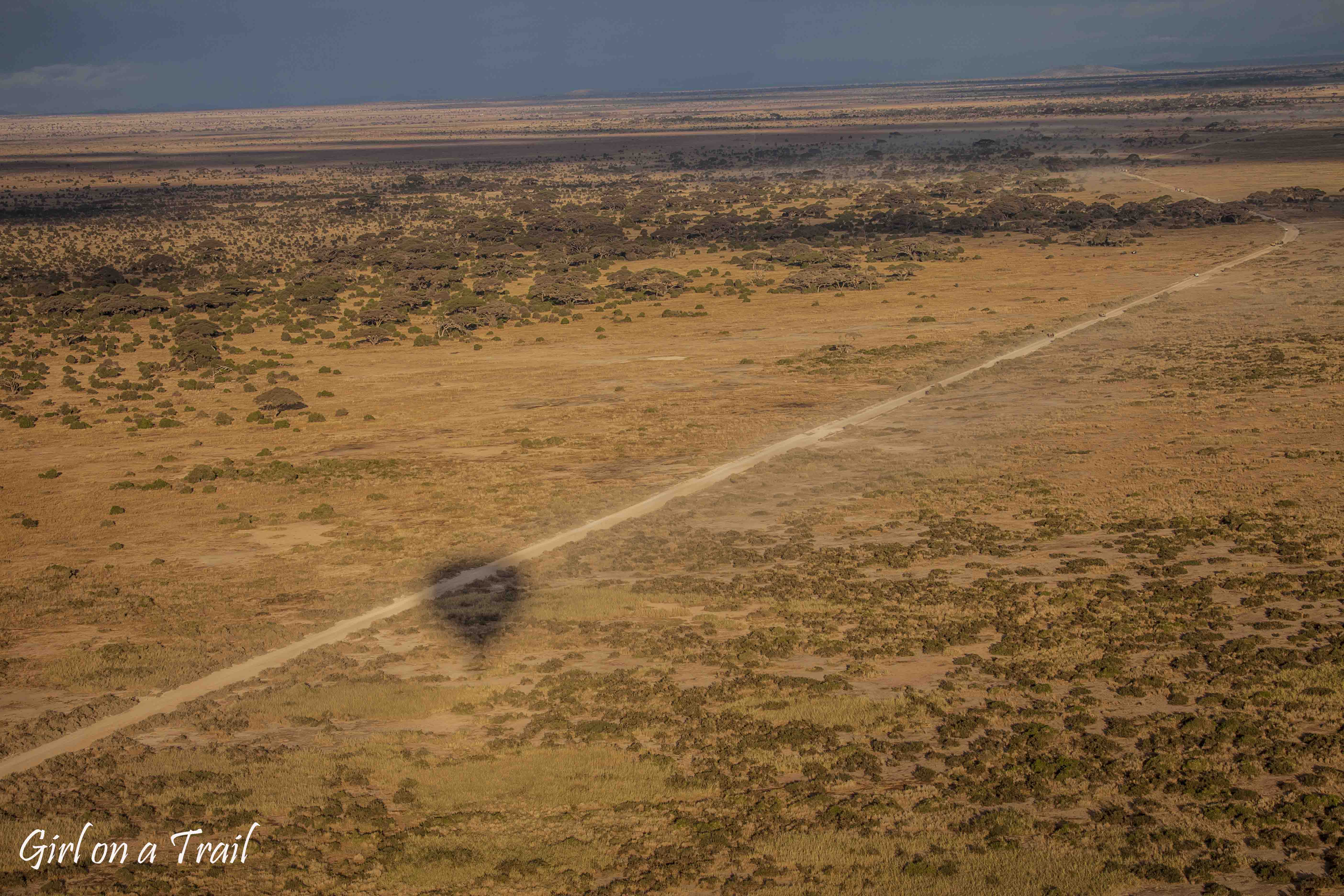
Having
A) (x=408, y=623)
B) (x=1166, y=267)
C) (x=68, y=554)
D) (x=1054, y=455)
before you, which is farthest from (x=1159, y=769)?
(x=1166, y=267)

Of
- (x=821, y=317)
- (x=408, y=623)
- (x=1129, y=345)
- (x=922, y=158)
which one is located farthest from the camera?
(x=922, y=158)

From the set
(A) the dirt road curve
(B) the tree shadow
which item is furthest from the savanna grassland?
(A) the dirt road curve

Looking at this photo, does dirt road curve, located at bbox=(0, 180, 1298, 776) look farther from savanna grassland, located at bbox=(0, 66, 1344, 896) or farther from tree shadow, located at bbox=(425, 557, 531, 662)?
savanna grassland, located at bbox=(0, 66, 1344, 896)

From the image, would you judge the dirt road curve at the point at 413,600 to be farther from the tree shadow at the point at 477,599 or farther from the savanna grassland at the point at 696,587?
the savanna grassland at the point at 696,587

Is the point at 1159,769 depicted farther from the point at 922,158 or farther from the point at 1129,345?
the point at 922,158

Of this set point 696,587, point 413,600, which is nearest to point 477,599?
point 413,600

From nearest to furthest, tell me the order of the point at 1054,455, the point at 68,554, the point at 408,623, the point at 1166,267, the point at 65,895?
the point at 65,895 < the point at 408,623 < the point at 68,554 < the point at 1054,455 < the point at 1166,267
